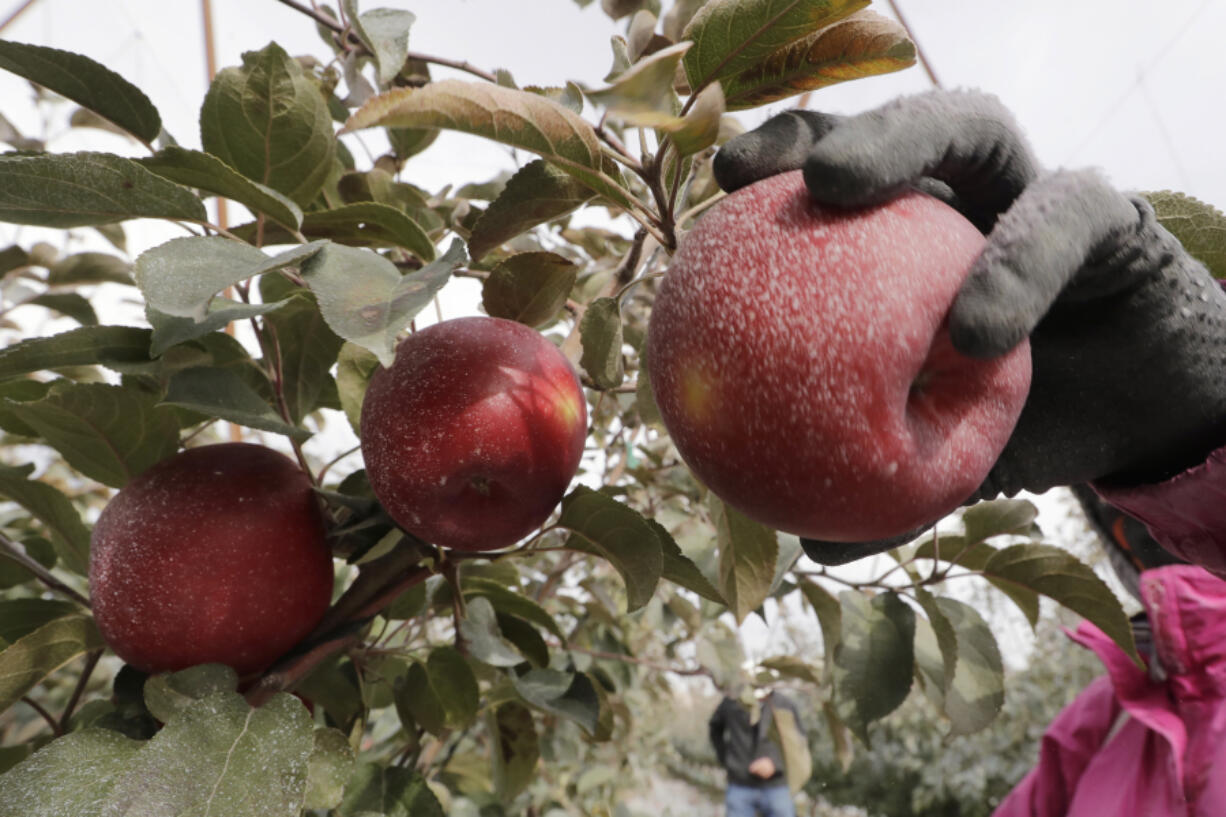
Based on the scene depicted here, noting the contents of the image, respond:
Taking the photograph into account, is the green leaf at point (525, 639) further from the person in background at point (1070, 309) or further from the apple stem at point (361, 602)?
the person in background at point (1070, 309)

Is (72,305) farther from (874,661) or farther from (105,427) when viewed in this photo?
(874,661)

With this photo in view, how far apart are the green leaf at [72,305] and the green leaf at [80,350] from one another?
465 mm

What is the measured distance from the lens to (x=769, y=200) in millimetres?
378

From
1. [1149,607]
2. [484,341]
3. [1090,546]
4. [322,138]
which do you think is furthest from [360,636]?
[1090,546]

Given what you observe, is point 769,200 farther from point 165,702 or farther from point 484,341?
point 165,702

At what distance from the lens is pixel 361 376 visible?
639 mm

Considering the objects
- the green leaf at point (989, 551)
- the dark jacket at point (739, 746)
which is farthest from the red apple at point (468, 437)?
the dark jacket at point (739, 746)

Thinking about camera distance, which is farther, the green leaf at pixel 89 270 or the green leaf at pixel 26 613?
the green leaf at pixel 89 270

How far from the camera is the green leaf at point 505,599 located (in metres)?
0.76

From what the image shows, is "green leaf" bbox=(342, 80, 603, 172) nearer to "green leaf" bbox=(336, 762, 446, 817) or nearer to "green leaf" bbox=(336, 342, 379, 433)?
"green leaf" bbox=(336, 342, 379, 433)

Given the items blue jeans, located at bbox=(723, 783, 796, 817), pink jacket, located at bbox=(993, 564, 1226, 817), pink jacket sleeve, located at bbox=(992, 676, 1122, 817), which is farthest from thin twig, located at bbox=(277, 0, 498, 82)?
blue jeans, located at bbox=(723, 783, 796, 817)

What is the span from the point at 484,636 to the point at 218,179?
0.43 m

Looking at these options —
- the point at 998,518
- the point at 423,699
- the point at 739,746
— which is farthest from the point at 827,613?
the point at 739,746

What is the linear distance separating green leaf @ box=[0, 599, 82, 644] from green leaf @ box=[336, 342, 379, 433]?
29 centimetres
